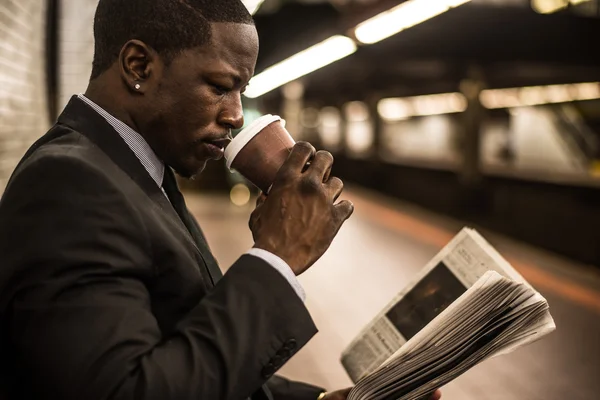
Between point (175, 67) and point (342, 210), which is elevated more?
point (175, 67)

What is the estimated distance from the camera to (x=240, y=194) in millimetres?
15031

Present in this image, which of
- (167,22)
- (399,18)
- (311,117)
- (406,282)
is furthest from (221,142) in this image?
(311,117)

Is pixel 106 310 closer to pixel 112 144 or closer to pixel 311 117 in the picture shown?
pixel 112 144

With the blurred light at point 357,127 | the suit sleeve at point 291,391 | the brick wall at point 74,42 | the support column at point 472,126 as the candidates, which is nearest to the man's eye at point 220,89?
the suit sleeve at point 291,391

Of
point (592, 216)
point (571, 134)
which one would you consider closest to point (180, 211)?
point (592, 216)

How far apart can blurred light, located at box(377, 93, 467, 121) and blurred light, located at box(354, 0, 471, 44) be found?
12.8m

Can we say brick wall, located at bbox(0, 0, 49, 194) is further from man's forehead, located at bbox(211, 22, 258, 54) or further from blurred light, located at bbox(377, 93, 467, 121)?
blurred light, located at bbox(377, 93, 467, 121)

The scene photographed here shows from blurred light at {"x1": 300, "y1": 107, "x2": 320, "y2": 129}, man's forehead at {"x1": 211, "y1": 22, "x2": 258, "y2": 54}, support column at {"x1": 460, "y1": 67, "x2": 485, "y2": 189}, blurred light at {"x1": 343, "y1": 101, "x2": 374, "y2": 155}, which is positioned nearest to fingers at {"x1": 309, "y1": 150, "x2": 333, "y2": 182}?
man's forehead at {"x1": 211, "y1": 22, "x2": 258, "y2": 54}

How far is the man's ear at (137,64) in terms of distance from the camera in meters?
1.15

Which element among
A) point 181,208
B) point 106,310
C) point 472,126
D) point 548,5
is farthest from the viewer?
point 472,126

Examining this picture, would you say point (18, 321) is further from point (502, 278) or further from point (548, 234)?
point (548, 234)

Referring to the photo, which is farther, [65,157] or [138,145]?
[138,145]

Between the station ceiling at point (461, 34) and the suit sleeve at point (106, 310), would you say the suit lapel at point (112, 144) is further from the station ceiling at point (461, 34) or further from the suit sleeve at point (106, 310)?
the station ceiling at point (461, 34)

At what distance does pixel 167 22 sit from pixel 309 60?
903 cm
